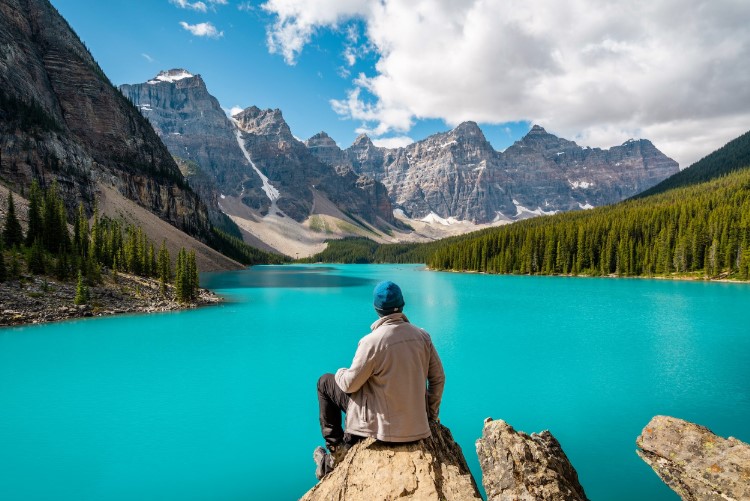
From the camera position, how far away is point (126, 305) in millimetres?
38344

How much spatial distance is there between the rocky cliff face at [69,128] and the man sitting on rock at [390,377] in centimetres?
9357

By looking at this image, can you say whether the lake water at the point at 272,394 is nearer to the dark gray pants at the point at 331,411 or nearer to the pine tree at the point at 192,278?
the dark gray pants at the point at 331,411

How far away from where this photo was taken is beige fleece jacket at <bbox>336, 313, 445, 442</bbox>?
504cm

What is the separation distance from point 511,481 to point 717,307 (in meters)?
49.0

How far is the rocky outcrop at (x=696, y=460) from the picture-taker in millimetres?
6680

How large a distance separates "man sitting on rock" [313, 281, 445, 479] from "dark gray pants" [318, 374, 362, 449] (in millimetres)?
386

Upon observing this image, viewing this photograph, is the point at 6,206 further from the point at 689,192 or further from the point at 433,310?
the point at 689,192

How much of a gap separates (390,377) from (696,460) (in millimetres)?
6605

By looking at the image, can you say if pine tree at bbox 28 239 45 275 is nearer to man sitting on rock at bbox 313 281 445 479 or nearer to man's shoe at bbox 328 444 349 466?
man's shoe at bbox 328 444 349 466

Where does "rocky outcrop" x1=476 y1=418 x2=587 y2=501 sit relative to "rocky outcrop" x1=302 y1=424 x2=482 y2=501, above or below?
below

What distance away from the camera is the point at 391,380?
5.05m

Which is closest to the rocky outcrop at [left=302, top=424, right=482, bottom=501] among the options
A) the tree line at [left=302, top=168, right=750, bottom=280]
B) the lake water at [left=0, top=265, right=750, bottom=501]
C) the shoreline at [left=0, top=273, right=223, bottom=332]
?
the lake water at [left=0, top=265, right=750, bottom=501]

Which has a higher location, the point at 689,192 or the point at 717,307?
the point at 689,192

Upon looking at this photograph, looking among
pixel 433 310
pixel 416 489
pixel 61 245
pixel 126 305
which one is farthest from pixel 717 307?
pixel 61 245
